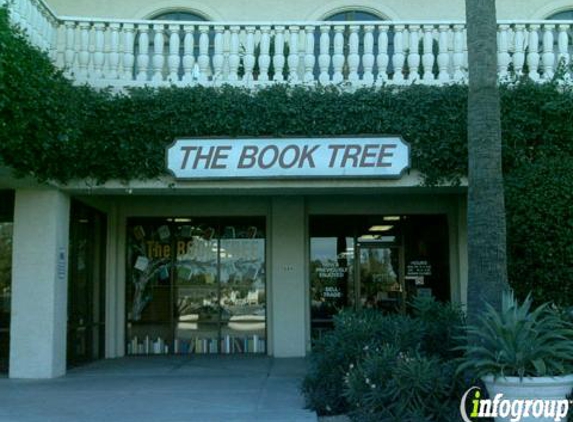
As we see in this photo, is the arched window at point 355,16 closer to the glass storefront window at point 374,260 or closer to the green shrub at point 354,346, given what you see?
the glass storefront window at point 374,260

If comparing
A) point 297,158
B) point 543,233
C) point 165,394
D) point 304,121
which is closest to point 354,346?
point 165,394

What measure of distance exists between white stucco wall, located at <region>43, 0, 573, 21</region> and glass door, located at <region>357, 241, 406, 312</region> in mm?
4980

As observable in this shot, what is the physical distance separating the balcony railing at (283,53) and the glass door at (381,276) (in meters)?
4.62

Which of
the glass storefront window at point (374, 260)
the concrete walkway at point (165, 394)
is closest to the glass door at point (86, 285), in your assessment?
the concrete walkway at point (165, 394)

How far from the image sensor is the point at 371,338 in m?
8.92

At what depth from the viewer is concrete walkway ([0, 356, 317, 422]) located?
8.75m

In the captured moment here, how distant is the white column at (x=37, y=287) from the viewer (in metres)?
11.9

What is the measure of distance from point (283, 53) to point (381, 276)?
572cm

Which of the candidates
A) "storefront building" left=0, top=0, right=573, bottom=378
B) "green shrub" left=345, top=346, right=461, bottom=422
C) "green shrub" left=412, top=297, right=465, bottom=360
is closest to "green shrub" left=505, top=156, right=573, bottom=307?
"green shrub" left=412, top=297, right=465, bottom=360

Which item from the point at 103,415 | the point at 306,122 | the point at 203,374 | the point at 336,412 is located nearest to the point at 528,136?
the point at 306,122

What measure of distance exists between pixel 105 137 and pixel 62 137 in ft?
3.37

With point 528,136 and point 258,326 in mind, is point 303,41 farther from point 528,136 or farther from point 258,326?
point 258,326

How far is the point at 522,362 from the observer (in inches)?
277

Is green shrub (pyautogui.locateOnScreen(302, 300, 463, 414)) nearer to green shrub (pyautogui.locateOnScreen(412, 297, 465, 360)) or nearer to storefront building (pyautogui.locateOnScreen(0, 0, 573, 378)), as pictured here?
green shrub (pyautogui.locateOnScreen(412, 297, 465, 360))
